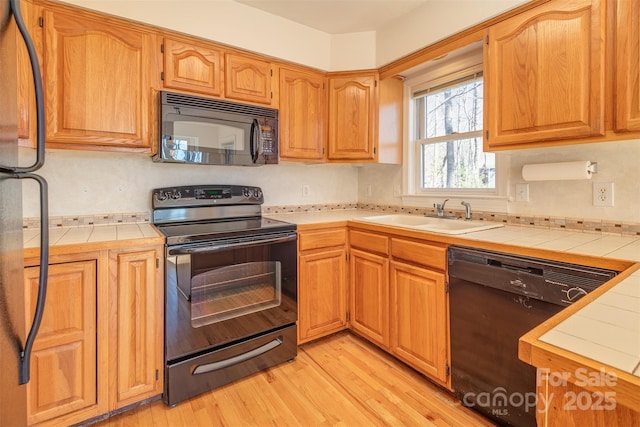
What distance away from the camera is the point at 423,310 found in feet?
5.96

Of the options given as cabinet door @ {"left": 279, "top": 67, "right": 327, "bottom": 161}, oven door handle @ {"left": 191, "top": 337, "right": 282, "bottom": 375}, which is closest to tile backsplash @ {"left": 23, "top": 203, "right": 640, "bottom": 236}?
cabinet door @ {"left": 279, "top": 67, "right": 327, "bottom": 161}

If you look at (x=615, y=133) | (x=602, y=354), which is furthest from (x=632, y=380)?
(x=615, y=133)

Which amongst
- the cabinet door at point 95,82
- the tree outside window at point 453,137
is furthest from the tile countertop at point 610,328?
the cabinet door at point 95,82

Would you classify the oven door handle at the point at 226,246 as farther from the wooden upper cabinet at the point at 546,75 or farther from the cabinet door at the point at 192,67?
the wooden upper cabinet at the point at 546,75

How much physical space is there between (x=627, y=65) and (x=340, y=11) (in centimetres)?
172

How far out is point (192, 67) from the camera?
197 centimetres

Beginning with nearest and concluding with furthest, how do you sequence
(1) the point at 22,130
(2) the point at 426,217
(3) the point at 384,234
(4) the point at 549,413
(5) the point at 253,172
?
(4) the point at 549,413 < (1) the point at 22,130 < (3) the point at 384,234 < (2) the point at 426,217 < (5) the point at 253,172

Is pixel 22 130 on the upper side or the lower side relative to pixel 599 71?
lower

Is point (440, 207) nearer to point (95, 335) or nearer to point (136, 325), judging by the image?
point (136, 325)

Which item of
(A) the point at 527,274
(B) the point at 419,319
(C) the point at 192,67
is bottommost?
(B) the point at 419,319

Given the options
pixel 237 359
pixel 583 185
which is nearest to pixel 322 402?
pixel 237 359

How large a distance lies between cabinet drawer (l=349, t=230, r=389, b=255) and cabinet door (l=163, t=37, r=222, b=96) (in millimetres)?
1355

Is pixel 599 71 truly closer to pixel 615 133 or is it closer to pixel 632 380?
pixel 615 133

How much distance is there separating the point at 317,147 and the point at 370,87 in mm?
638
